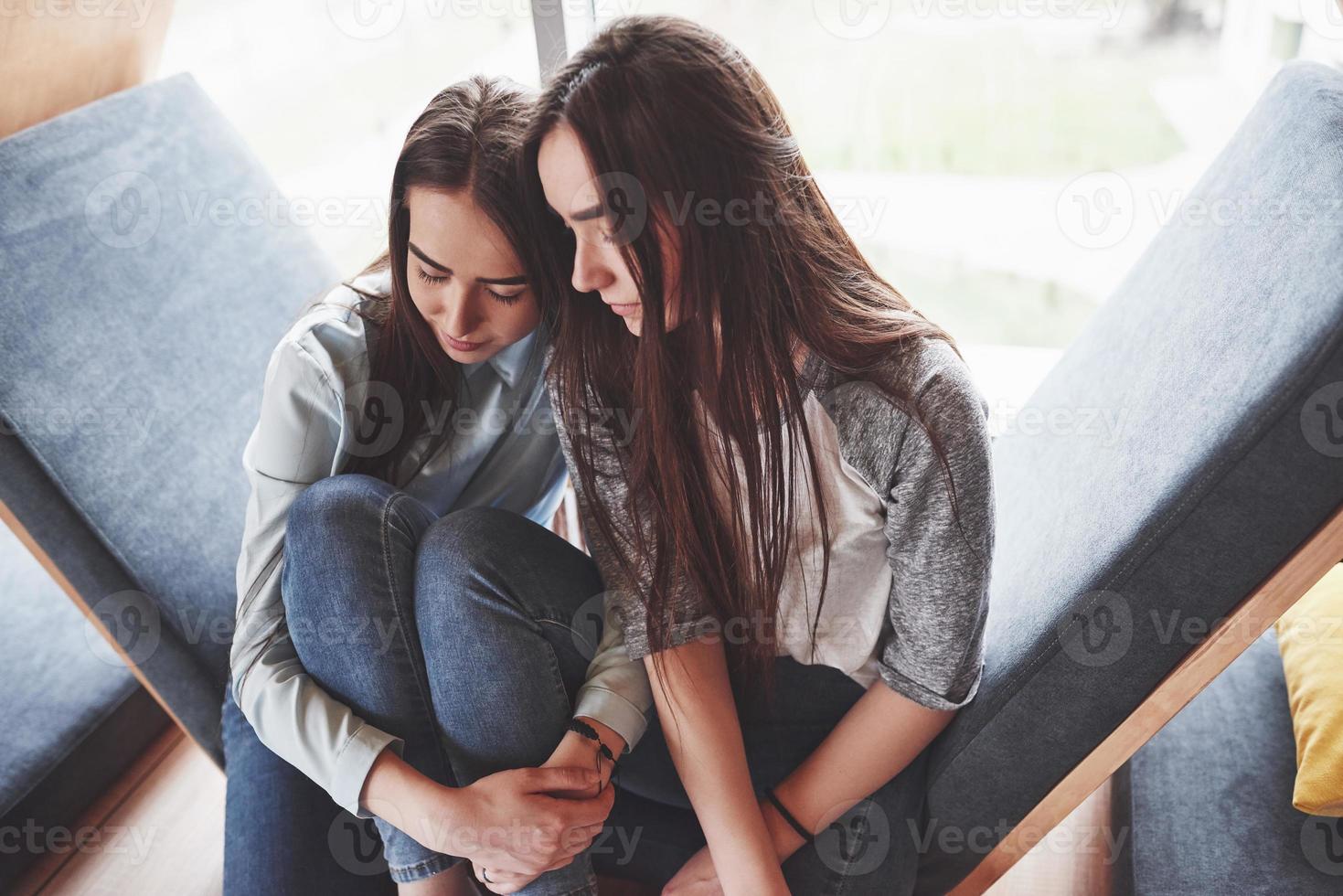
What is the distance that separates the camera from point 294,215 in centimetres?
138

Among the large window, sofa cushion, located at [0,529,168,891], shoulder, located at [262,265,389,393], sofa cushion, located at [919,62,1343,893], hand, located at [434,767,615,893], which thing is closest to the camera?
sofa cushion, located at [919,62,1343,893]

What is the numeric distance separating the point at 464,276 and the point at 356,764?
0.44 metres

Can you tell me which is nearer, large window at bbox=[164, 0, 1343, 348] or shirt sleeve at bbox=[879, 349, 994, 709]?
shirt sleeve at bbox=[879, 349, 994, 709]

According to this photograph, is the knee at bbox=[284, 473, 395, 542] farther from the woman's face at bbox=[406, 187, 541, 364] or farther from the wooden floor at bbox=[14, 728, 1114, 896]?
the wooden floor at bbox=[14, 728, 1114, 896]

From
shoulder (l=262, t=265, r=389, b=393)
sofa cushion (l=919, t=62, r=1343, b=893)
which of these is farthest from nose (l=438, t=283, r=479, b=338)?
sofa cushion (l=919, t=62, r=1343, b=893)

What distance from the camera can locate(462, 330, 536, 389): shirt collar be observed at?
105 centimetres

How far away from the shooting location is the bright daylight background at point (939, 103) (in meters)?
1.50

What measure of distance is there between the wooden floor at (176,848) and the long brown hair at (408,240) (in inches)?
18.8

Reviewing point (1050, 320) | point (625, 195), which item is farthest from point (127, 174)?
point (1050, 320)

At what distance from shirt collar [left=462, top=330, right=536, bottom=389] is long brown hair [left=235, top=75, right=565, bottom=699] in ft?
0.08

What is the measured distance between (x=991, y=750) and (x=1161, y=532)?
0.82 feet

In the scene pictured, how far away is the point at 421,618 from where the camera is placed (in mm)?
A: 894

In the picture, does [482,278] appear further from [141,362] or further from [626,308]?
[141,362]

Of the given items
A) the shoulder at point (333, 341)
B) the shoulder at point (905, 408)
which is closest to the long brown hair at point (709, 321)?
the shoulder at point (905, 408)
